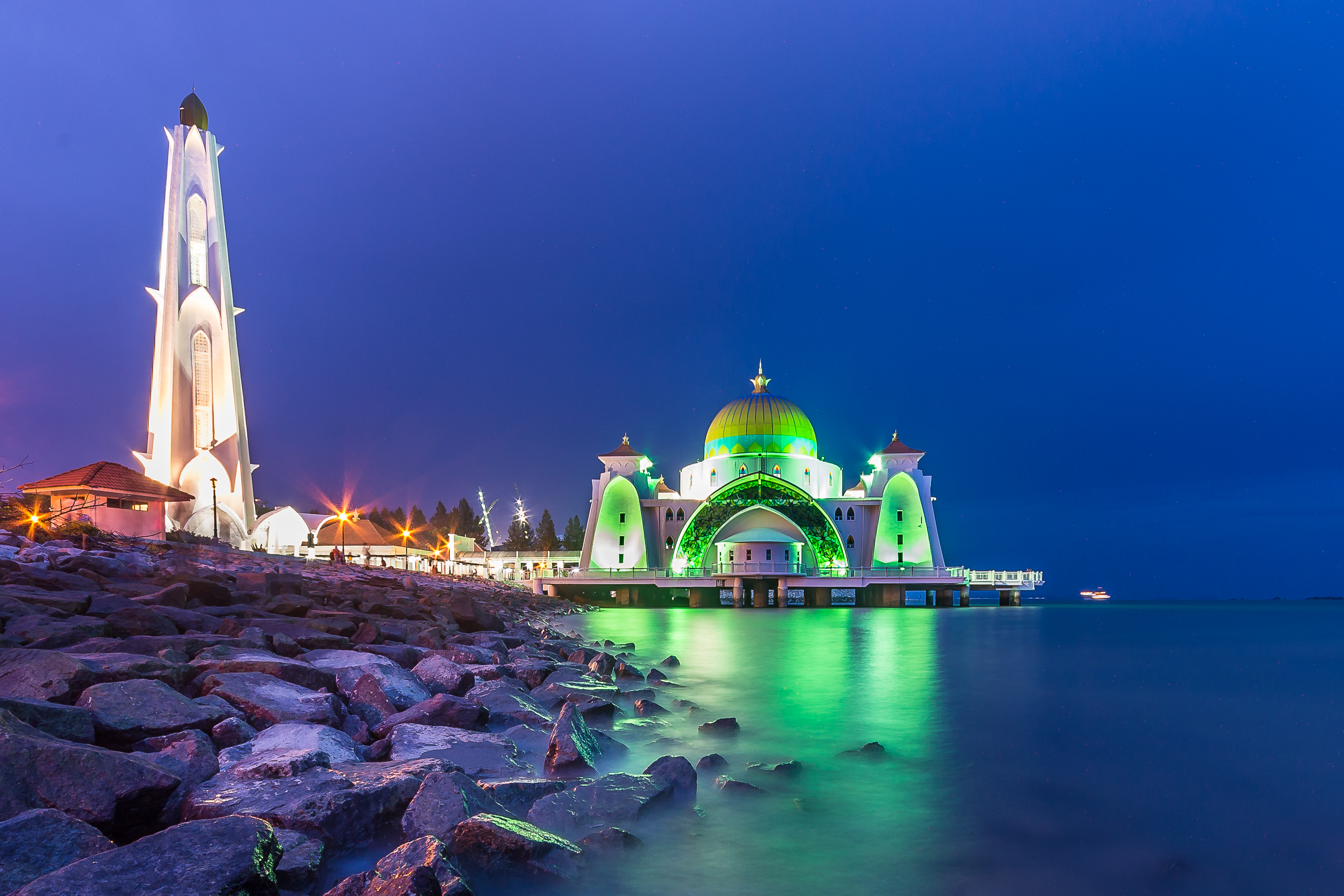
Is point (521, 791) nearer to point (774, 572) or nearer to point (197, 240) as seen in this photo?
point (197, 240)

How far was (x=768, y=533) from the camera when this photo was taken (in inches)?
2076

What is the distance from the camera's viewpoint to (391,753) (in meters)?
5.72

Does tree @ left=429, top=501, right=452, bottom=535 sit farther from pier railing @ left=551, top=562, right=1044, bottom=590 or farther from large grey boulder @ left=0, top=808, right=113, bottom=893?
large grey boulder @ left=0, top=808, right=113, bottom=893

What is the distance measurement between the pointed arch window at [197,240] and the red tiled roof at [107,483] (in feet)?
45.4

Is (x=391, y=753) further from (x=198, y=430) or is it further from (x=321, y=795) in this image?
(x=198, y=430)

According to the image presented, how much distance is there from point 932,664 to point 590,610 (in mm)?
29837

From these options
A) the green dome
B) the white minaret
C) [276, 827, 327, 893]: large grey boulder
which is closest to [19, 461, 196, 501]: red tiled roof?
the white minaret

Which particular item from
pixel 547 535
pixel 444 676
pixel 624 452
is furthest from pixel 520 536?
pixel 444 676

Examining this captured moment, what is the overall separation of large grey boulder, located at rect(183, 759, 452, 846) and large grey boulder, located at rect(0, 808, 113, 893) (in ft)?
2.28

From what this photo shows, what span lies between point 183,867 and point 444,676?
565cm

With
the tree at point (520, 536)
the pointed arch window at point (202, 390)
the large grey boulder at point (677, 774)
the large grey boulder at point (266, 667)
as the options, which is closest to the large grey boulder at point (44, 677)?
the large grey boulder at point (266, 667)

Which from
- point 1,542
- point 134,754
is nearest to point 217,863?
point 134,754

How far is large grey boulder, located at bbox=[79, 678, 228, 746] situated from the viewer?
4.52 m

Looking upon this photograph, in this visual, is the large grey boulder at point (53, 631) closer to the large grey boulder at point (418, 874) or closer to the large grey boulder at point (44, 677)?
the large grey boulder at point (44, 677)
